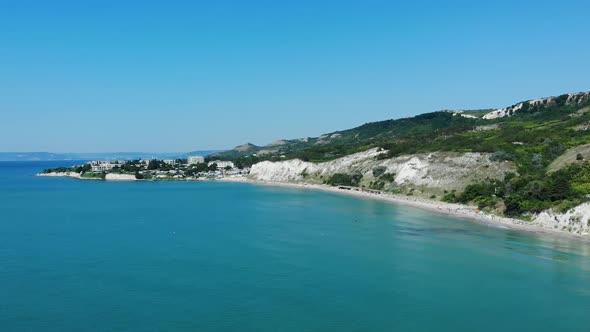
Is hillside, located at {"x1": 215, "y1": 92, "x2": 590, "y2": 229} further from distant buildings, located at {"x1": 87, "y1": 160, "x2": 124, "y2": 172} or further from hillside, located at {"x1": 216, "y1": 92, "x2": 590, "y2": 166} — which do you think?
distant buildings, located at {"x1": 87, "y1": 160, "x2": 124, "y2": 172}

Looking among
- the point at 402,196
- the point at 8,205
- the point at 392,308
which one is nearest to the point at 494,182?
the point at 402,196

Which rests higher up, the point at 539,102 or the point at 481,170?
the point at 539,102

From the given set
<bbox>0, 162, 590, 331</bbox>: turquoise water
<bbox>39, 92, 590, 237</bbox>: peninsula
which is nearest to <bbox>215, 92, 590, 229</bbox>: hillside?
<bbox>39, 92, 590, 237</bbox>: peninsula

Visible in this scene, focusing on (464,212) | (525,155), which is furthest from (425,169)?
(464,212)

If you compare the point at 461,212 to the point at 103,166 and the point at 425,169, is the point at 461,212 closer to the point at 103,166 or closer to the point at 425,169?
the point at 425,169

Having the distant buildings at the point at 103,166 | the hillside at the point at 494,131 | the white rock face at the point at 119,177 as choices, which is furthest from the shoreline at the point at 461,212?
the distant buildings at the point at 103,166

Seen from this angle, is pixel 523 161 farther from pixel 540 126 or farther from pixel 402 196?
pixel 540 126

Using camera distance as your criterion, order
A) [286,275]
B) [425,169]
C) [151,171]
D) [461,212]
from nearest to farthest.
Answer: [286,275]
[461,212]
[425,169]
[151,171]
